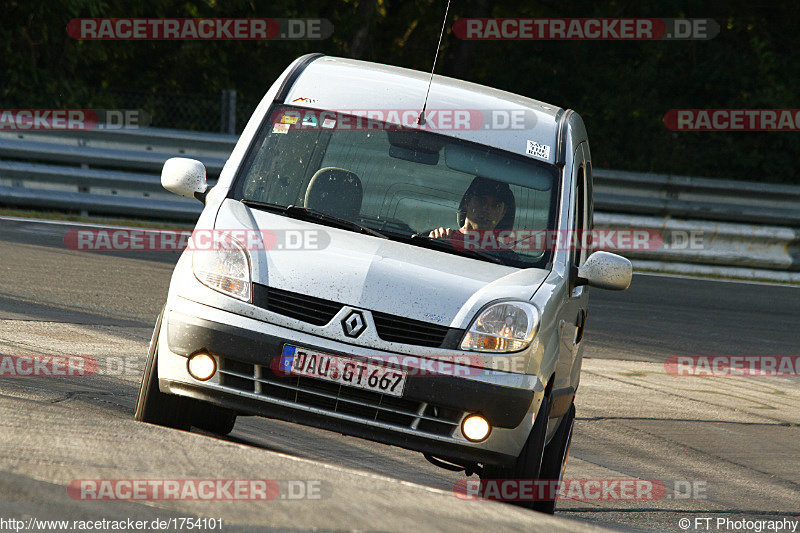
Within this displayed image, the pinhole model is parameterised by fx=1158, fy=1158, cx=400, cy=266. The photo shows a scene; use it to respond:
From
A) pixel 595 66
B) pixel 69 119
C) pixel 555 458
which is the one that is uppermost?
pixel 595 66

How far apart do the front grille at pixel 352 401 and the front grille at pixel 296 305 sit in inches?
9.8

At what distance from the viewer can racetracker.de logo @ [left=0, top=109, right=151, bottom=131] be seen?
550 inches

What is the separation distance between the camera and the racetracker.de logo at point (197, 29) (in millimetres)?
17703

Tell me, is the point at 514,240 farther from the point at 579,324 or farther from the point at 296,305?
the point at 296,305

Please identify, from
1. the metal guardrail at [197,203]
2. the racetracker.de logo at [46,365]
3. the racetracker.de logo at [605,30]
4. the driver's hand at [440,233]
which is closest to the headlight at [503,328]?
the driver's hand at [440,233]

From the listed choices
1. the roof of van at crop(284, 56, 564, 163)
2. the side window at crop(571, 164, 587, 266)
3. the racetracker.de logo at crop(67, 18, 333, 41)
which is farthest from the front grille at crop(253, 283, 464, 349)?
the racetracker.de logo at crop(67, 18, 333, 41)

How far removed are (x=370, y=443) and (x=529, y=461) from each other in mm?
1714

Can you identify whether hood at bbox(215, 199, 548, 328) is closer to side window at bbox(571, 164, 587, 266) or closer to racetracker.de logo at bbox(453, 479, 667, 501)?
side window at bbox(571, 164, 587, 266)

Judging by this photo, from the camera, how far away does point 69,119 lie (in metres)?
16.3

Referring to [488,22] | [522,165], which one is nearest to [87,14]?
[488,22]

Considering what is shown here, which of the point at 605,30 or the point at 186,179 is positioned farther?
the point at 605,30

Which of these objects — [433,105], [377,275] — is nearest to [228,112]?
[433,105]

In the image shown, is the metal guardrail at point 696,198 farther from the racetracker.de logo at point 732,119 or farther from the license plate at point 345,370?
the license plate at point 345,370

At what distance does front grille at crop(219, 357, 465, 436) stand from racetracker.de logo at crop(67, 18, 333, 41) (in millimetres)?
13637
